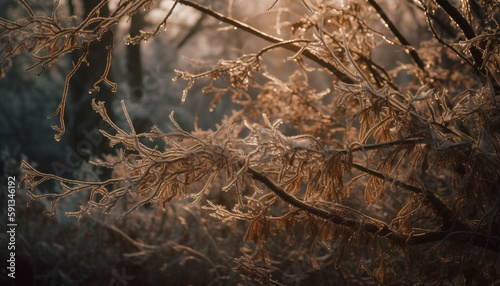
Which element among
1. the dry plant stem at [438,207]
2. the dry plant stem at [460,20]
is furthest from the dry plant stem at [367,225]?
the dry plant stem at [460,20]

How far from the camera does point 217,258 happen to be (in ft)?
17.5

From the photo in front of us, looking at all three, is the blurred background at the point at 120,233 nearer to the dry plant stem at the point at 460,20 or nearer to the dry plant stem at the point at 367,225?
the dry plant stem at the point at 367,225

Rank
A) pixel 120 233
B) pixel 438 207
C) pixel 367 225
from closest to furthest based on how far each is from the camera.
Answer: pixel 367 225 → pixel 438 207 → pixel 120 233

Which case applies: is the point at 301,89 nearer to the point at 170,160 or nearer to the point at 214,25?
the point at 170,160

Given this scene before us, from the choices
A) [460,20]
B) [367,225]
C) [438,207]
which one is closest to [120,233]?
[367,225]

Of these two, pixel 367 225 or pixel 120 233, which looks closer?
pixel 367 225

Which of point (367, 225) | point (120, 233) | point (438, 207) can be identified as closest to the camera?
point (367, 225)

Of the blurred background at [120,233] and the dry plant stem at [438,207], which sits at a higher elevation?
the blurred background at [120,233]

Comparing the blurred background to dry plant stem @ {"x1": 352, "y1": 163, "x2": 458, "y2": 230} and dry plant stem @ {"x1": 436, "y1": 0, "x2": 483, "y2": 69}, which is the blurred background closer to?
dry plant stem @ {"x1": 436, "y1": 0, "x2": 483, "y2": 69}

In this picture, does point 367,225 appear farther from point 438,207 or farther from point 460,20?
point 460,20

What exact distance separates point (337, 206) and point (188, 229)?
Answer: 3.40m

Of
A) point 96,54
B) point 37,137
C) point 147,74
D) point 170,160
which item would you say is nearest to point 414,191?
point 170,160

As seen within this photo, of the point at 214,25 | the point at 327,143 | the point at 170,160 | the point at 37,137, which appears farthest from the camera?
the point at 37,137

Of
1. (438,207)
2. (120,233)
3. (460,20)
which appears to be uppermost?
(120,233)
